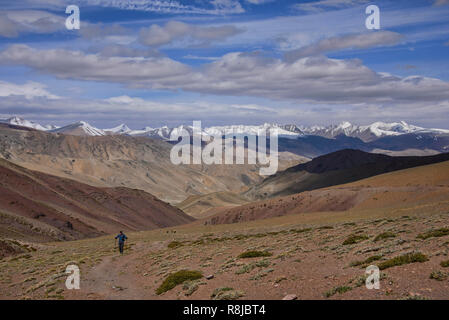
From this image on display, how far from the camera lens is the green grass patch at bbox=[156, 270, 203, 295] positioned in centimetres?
2041

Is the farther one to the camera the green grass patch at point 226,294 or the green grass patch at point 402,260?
the green grass patch at point 402,260

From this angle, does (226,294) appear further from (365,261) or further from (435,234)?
(435,234)

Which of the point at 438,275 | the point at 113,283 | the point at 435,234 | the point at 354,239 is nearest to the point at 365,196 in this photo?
the point at 354,239

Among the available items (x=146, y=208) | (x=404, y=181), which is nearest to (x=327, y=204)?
(x=404, y=181)

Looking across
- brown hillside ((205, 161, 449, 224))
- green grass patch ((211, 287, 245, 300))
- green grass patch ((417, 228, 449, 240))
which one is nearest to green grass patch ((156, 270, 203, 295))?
green grass patch ((211, 287, 245, 300))

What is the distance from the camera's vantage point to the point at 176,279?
2119 cm

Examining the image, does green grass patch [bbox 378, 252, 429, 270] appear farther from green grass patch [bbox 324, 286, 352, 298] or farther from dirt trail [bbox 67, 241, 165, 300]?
dirt trail [bbox 67, 241, 165, 300]

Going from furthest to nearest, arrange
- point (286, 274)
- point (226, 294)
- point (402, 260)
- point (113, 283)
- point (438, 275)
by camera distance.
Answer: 1. point (113, 283)
2. point (286, 274)
3. point (402, 260)
4. point (226, 294)
5. point (438, 275)

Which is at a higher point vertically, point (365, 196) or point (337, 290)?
point (337, 290)

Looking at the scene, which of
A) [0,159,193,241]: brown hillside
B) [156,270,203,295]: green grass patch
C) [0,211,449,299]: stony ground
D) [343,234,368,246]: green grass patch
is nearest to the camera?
[0,211,449,299]: stony ground

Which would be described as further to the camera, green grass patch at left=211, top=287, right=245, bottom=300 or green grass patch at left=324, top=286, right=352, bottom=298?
green grass patch at left=211, top=287, right=245, bottom=300

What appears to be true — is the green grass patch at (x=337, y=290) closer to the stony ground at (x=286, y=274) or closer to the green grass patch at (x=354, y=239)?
the stony ground at (x=286, y=274)

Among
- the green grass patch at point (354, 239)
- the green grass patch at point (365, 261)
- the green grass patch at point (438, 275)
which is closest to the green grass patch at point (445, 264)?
the green grass patch at point (438, 275)

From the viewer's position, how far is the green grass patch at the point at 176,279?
66.9 feet
